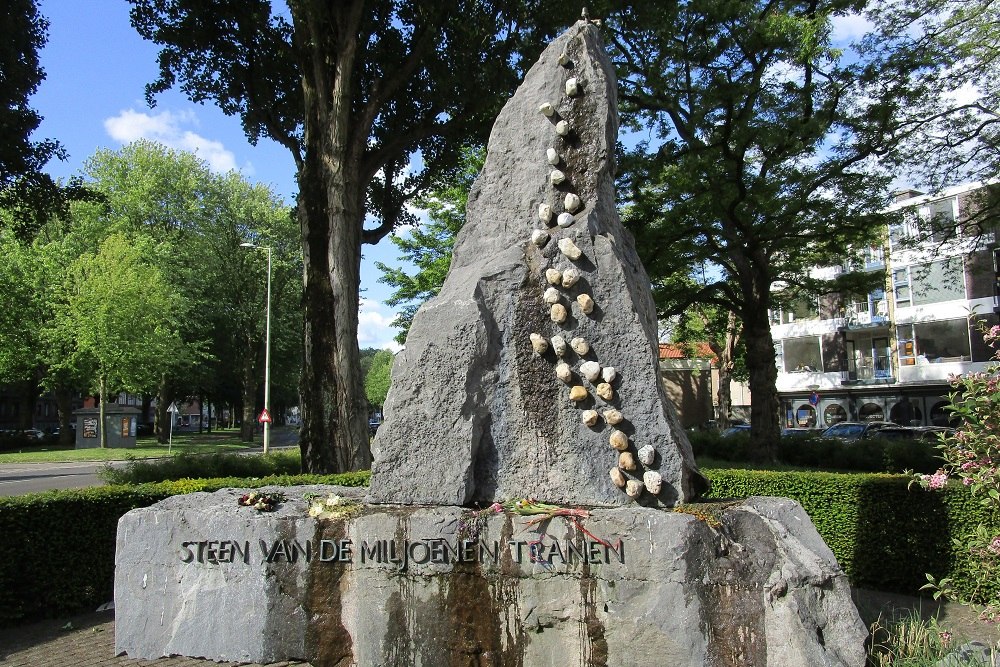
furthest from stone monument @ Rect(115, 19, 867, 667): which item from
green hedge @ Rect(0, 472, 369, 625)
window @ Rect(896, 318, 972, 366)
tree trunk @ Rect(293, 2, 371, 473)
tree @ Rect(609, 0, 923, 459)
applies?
window @ Rect(896, 318, 972, 366)

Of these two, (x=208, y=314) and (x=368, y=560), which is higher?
(x=208, y=314)

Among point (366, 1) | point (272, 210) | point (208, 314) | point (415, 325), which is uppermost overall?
point (272, 210)

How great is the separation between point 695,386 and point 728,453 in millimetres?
24862

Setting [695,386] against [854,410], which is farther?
[695,386]

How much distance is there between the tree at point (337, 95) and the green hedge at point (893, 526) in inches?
269

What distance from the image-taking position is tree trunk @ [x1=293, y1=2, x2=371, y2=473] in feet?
38.7

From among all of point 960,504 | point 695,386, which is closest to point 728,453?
point 960,504

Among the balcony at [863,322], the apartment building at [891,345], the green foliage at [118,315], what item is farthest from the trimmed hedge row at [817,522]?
the balcony at [863,322]

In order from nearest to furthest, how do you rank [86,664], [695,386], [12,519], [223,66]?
[86,664]
[12,519]
[223,66]
[695,386]

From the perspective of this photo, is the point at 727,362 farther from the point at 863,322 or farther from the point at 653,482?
the point at 653,482

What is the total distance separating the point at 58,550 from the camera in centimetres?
791

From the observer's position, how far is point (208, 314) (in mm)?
40469

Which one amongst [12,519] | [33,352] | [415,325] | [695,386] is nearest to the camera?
[415,325]

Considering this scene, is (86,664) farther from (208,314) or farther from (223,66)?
(208,314)
